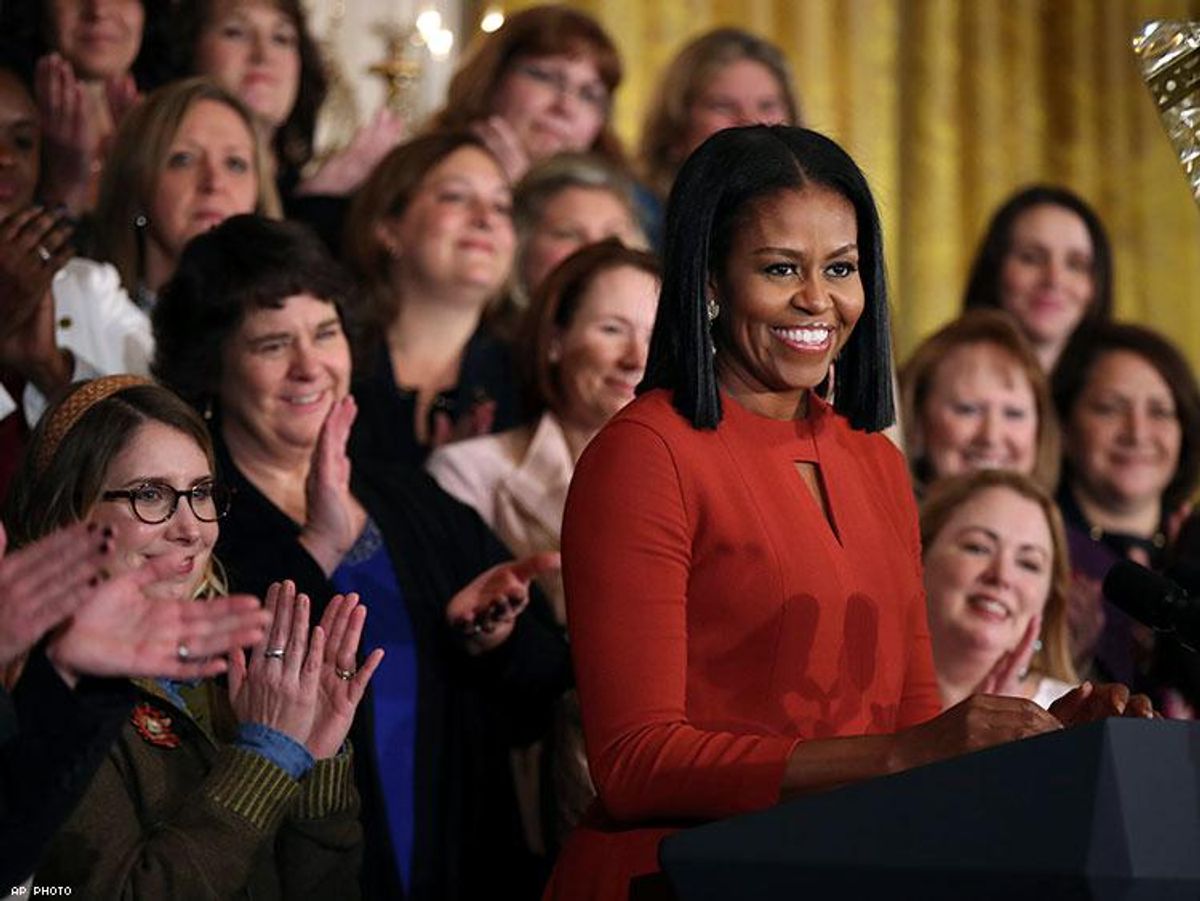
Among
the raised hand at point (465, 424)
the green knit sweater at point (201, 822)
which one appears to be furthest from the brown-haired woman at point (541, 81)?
the green knit sweater at point (201, 822)

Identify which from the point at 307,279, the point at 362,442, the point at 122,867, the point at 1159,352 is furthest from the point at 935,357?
the point at 122,867

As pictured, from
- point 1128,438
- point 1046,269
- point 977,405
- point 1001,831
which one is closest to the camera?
point 1001,831

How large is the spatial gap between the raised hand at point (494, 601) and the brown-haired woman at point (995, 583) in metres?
0.70

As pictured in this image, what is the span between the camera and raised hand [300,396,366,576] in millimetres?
3342

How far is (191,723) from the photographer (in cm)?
270

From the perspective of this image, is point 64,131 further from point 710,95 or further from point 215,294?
point 710,95

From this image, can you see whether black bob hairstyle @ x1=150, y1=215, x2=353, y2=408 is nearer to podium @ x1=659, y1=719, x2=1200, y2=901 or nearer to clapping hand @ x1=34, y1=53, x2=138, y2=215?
clapping hand @ x1=34, y1=53, x2=138, y2=215

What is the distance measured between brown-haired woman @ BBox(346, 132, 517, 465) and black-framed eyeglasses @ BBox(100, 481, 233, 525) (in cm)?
154

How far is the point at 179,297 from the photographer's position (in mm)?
3514

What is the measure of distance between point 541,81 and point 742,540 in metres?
2.96

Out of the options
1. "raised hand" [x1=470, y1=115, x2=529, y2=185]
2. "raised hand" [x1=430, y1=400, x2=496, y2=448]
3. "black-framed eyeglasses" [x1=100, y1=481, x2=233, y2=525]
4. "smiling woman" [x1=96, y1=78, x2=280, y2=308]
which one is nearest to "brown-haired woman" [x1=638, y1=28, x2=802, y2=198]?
"raised hand" [x1=470, y1=115, x2=529, y2=185]

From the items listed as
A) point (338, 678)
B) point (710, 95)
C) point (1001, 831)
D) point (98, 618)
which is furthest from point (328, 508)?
point (710, 95)

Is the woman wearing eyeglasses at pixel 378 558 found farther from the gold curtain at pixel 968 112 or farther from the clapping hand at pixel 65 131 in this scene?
the gold curtain at pixel 968 112

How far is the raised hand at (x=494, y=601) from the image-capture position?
10.7 feet
